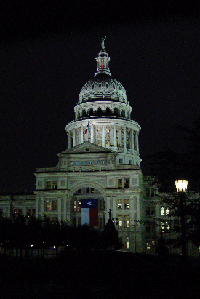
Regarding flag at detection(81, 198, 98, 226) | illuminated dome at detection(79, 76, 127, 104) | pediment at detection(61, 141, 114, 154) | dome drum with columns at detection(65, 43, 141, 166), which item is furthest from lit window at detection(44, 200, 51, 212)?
illuminated dome at detection(79, 76, 127, 104)

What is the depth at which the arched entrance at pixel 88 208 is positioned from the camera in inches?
4099

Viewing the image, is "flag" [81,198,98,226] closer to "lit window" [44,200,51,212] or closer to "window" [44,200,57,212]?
"window" [44,200,57,212]

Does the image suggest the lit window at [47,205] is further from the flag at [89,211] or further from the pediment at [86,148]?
the pediment at [86,148]

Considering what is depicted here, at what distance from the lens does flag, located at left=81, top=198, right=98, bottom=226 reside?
104 meters

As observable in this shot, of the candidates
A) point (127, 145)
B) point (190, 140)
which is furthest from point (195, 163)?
point (127, 145)

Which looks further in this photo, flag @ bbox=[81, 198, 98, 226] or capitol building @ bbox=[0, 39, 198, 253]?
flag @ bbox=[81, 198, 98, 226]

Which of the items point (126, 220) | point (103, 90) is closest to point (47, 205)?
point (126, 220)

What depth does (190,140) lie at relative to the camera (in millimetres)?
38281

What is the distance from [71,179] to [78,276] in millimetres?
82642

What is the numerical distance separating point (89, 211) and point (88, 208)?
0.71 meters

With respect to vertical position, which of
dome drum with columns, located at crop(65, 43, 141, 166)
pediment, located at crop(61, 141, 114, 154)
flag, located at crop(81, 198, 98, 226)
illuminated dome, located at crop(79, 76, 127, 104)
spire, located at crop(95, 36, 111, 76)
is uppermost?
spire, located at crop(95, 36, 111, 76)

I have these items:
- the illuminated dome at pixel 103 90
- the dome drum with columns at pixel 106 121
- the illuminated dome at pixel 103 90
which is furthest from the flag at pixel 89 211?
the illuminated dome at pixel 103 90

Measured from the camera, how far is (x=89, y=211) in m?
104

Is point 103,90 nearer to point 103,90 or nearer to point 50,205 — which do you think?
point 103,90
